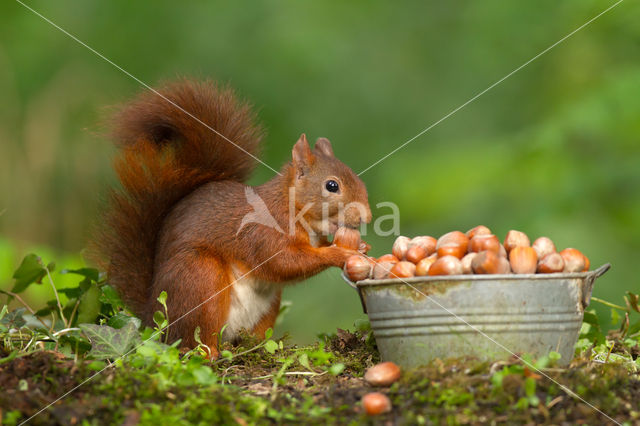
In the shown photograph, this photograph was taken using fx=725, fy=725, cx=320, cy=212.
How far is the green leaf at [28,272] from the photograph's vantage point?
8.17 feet

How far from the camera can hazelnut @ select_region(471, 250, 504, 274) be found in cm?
179

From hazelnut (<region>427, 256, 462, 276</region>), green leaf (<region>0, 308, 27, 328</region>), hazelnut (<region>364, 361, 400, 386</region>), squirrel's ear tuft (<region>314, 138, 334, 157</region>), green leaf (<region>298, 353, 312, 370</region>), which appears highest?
squirrel's ear tuft (<region>314, 138, 334, 157</region>)

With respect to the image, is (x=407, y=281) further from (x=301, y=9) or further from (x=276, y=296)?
(x=301, y=9)

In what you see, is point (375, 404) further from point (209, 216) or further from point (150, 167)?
point (150, 167)

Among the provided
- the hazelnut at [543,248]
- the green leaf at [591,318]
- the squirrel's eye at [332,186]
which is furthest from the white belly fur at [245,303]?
the green leaf at [591,318]

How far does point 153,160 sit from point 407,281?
1128 mm

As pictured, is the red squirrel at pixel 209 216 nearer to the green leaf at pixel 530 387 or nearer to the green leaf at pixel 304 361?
the green leaf at pixel 304 361

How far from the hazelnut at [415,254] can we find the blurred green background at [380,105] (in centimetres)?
45

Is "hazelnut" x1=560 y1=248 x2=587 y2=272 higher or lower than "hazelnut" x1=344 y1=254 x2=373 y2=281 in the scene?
higher

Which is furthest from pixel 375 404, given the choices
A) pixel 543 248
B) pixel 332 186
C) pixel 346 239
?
pixel 332 186

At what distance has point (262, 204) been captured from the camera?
2.54 meters

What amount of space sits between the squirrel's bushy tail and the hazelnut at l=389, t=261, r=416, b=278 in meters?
0.98

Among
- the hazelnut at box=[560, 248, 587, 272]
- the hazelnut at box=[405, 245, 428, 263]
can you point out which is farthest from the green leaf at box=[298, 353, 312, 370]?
the hazelnut at box=[560, 248, 587, 272]

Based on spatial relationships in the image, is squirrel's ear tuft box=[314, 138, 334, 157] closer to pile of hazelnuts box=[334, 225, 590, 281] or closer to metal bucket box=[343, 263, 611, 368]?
pile of hazelnuts box=[334, 225, 590, 281]
